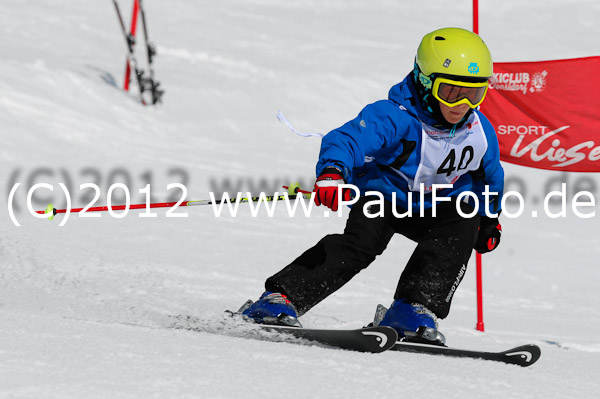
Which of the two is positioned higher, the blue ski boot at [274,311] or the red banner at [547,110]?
the red banner at [547,110]

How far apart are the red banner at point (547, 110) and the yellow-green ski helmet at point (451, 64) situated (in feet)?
7.62

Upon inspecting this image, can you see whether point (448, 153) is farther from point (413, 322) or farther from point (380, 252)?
point (413, 322)

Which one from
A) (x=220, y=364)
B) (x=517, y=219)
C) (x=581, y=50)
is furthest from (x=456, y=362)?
(x=581, y=50)

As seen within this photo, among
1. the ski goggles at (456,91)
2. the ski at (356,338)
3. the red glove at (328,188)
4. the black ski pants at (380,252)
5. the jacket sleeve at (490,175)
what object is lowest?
the ski at (356,338)

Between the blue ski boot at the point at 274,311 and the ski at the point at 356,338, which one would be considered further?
the blue ski boot at the point at 274,311

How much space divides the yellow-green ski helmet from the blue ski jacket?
94mm

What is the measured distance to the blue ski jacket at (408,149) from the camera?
3.56m

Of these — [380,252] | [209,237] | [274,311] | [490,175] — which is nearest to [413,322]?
[380,252]

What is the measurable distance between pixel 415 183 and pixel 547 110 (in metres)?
2.56

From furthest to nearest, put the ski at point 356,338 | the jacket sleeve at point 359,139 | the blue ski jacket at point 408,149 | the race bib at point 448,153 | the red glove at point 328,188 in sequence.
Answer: the race bib at point 448,153, the blue ski jacket at point 408,149, the jacket sleeve at point 359,139, the red glove at point 328,188, the ski at point 356,338

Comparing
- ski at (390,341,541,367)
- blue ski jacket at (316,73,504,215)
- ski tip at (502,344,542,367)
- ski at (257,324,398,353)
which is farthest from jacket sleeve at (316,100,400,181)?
ski tip at (502,344,542,367)

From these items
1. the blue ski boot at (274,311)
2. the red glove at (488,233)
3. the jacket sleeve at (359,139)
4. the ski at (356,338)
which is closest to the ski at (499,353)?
the ski at (356,338)

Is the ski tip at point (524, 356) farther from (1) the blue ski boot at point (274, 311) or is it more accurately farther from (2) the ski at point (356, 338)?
(1) the blue ski boot at point (274, 311)

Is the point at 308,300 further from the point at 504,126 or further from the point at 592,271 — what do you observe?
the point at 592,271
